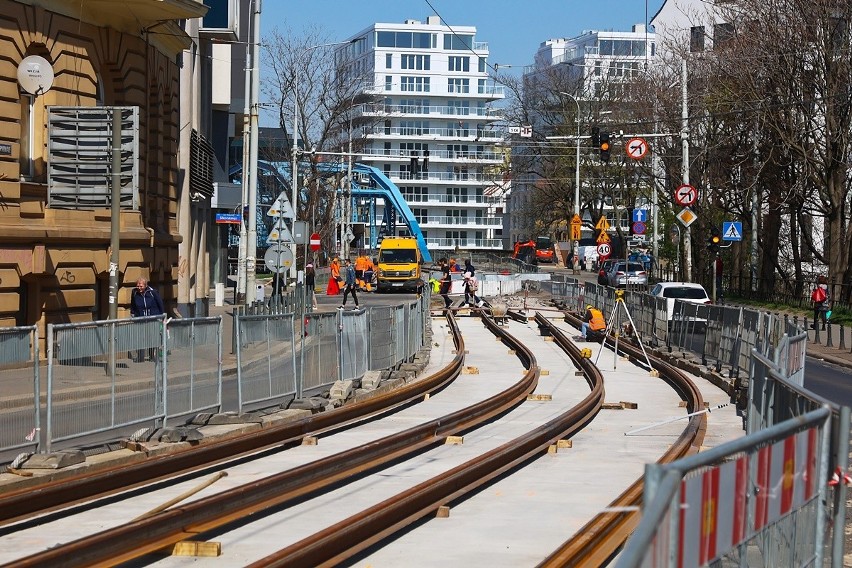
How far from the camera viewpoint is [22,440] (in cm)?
1370

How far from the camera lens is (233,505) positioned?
11.2m

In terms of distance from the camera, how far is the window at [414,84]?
152500mm

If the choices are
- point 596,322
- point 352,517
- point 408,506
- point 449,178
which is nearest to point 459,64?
point 449,178

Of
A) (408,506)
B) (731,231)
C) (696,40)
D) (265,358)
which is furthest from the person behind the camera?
(696,40)

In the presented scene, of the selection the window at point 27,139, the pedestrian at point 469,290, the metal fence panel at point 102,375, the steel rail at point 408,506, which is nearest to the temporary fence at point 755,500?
the steel rail at point 408,506

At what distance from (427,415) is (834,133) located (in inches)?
1227

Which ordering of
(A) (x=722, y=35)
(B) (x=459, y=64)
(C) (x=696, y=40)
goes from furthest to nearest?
(B) (x=459, y=64), (C) (x=696, y=40), (A) (x=722, y=35)

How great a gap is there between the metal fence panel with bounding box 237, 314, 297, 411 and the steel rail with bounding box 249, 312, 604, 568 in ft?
13.7

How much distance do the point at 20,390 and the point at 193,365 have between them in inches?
147

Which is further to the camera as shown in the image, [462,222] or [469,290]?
[462,222]

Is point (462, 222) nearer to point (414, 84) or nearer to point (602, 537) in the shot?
point (414, 84)

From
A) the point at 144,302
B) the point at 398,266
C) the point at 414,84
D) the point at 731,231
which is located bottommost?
the point at 398,266

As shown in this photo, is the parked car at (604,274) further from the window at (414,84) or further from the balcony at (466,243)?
the window at (414,84)

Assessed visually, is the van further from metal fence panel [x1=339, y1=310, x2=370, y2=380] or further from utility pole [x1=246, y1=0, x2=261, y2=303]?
metal fence panel [x1=339, y1=310, x2=370, y2=380]
